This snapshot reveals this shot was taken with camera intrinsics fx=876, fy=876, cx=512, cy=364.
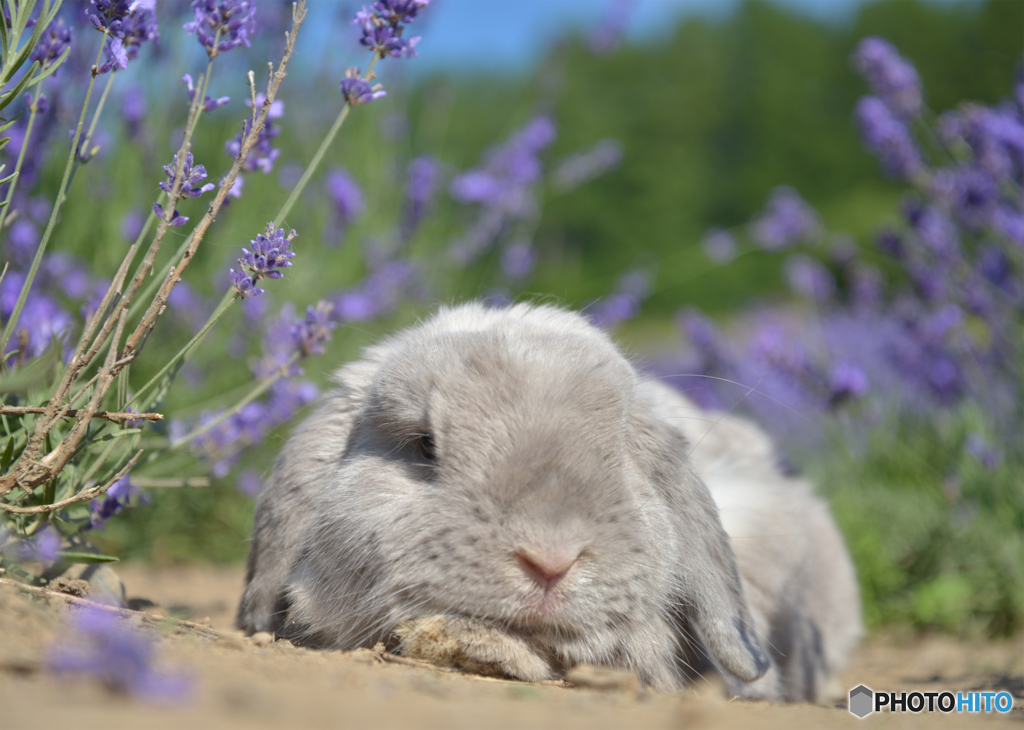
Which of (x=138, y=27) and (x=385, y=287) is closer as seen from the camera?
(x=138, y=27)

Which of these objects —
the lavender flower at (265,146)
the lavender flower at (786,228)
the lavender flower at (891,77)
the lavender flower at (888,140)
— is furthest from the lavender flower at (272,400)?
the lavender flower at (786,228)

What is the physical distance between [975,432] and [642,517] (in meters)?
3.67

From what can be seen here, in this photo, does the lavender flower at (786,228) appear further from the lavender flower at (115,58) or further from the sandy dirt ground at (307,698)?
the lavender flower at (115,58)

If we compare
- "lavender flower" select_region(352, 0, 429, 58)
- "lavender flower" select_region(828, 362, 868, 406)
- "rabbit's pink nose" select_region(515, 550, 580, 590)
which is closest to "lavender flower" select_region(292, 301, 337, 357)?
"lavender flower" select_region(352, 0, 429, 58)

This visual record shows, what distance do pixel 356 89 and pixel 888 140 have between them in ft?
12.2

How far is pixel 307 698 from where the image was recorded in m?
1.59

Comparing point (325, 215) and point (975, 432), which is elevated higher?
Answer: point (325, 215)

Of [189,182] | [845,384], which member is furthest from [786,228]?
[189,182]

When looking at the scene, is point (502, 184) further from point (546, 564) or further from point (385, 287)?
point (546, 564)

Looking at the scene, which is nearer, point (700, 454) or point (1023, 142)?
point (700, 454)

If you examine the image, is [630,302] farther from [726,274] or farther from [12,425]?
[726,274]

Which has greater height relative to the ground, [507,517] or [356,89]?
[356,89]

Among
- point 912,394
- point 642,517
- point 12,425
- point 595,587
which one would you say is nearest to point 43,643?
point 12,425

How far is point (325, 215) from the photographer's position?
245 inches
